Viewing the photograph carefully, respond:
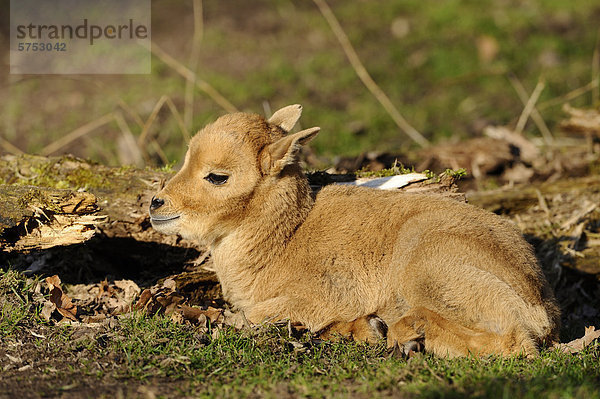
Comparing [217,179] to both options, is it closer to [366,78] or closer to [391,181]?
[391,181]

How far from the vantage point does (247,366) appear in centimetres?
489

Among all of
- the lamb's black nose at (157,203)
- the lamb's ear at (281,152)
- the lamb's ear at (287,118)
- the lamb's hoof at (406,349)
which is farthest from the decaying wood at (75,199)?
the lamb's hoof at (406,349)

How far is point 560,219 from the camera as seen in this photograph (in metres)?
8.30

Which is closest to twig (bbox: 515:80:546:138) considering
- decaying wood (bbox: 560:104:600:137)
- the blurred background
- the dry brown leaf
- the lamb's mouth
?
decaying wood (bbox: 560:104:600:137)

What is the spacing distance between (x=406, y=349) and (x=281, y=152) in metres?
2.06

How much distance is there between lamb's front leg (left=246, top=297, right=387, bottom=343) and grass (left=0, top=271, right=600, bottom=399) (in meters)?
0.18

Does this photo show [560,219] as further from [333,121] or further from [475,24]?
[475,24]

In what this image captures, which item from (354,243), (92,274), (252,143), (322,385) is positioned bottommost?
(92,274)

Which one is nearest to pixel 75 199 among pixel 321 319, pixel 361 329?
pixel 321 319

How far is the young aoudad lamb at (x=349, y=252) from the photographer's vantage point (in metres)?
5.39

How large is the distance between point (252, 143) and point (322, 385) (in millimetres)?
2408

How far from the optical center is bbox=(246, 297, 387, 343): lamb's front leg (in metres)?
5.73

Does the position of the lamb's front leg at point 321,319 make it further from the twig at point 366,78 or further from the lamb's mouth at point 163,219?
the twig at point 366,78

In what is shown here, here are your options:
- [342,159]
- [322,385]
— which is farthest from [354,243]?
[342,159]
